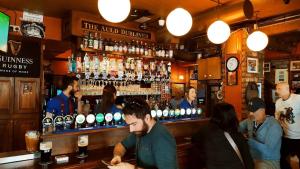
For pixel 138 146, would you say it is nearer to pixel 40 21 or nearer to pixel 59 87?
pixel 40 21

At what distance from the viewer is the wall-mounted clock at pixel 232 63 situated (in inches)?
221

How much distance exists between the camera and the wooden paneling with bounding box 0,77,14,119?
16.2ft

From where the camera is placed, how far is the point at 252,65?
5758mm

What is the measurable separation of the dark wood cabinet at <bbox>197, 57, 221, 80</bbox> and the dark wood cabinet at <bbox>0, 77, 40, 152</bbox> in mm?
4214

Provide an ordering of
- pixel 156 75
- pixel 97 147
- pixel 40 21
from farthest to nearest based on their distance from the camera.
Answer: pixel 156 75, pixel 40 21, pixel 97 147

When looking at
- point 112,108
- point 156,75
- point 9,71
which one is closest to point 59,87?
point 9,71

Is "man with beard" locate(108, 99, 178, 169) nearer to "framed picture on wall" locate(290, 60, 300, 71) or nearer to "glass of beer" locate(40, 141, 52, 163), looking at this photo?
"glass of beer" locate(40, 141, 52, 163)

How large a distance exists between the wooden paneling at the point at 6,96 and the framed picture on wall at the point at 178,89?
5169mm

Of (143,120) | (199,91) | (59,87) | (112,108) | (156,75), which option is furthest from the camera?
(199,91)

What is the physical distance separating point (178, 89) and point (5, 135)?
18.6 feet

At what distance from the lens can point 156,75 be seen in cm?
613

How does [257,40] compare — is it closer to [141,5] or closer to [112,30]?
[141,5]

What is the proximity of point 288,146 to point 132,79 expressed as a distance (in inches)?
132

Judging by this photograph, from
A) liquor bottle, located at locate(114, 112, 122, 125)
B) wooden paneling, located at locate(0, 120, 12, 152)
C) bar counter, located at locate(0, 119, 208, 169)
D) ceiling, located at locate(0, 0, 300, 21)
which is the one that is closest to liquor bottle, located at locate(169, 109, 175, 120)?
bar counter, located at locate(0, 119, 208, 169)
